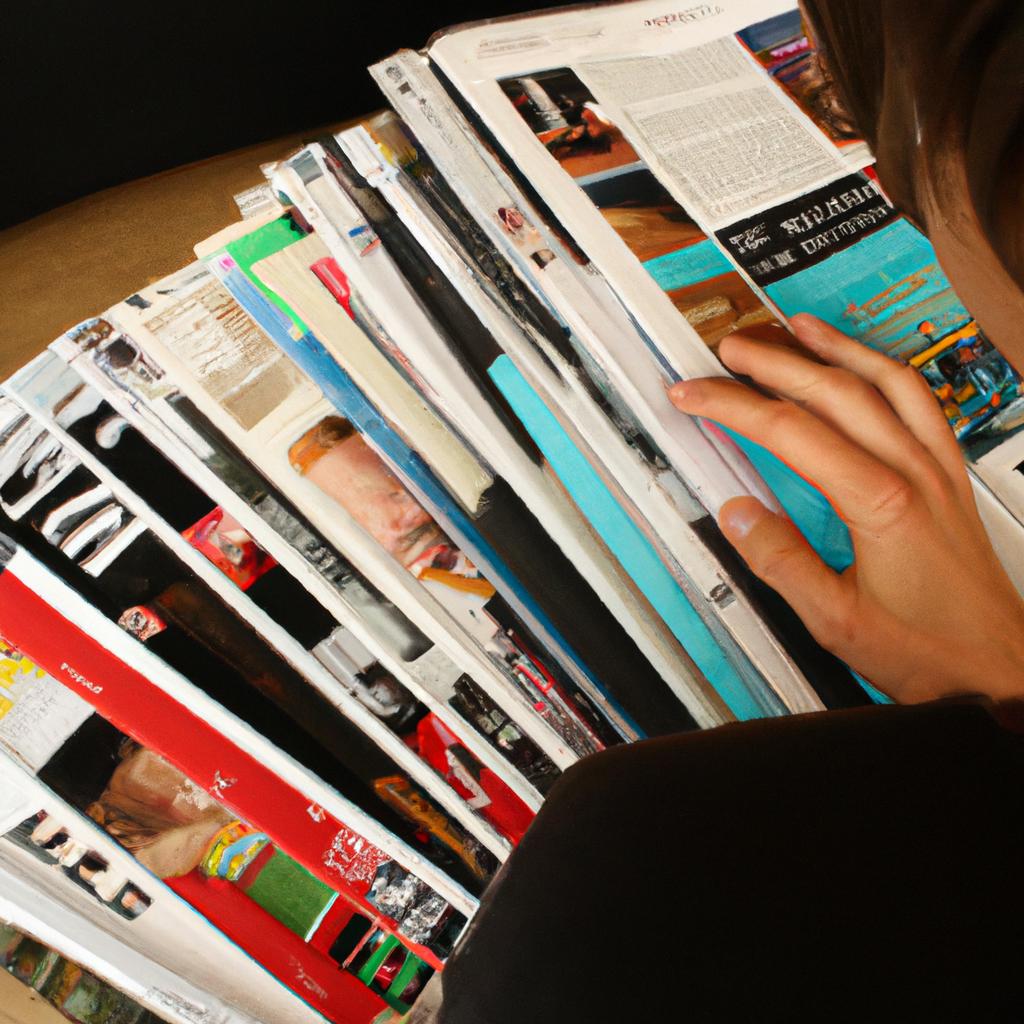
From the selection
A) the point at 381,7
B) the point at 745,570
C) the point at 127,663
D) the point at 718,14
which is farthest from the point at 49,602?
the point at 718,14

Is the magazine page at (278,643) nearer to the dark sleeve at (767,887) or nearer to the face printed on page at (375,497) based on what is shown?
the face printed on page at (375,497)

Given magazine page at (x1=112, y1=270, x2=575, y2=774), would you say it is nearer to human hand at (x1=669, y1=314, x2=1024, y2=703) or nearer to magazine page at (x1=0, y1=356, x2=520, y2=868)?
magazine page at (x1=0, y1=356, x2=520, y2=868)

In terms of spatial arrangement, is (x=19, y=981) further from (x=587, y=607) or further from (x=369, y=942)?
(x=587, y=607)

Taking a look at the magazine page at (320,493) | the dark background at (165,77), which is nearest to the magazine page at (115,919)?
the magazine page at (320,493)

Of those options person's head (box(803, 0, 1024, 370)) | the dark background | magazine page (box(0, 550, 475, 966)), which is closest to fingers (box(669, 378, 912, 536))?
person's head (box(803, 0, 1024, 370))

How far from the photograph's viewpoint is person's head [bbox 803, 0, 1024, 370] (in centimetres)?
26

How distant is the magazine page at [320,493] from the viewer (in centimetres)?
53

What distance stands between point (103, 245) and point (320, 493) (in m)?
0.33

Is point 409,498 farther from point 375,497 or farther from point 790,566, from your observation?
Answer: point 790,566

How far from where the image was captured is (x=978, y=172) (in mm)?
284

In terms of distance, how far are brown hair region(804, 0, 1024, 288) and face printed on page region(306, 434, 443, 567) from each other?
387 mm

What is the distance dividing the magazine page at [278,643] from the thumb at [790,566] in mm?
307

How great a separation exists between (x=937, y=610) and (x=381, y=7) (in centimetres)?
78

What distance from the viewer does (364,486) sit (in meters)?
0.58
